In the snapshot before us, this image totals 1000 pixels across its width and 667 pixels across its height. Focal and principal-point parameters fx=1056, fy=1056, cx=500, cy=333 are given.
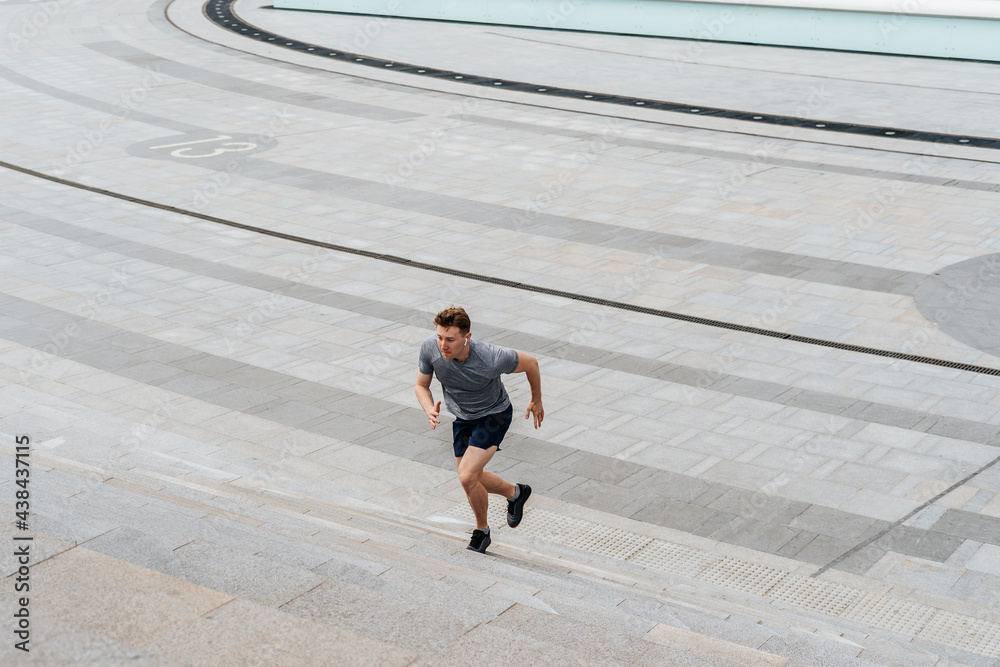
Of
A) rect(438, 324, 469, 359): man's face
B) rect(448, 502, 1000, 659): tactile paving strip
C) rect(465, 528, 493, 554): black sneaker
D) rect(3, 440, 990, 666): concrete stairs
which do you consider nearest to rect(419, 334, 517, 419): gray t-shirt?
rect(438, 324, 469, 359): man's face

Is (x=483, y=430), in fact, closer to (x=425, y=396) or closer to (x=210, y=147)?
(x=425, y=396)

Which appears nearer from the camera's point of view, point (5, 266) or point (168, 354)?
point (168, 354)

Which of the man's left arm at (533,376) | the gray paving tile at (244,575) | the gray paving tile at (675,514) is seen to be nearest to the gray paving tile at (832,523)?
the gray paving tile at (675,514)

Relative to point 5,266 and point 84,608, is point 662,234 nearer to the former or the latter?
point 5,266

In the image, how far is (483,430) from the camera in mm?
7203

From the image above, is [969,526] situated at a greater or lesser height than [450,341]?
lesser

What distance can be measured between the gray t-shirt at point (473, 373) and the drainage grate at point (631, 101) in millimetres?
15952

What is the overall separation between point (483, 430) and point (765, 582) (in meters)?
2.19

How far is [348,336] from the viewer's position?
11.7 meters

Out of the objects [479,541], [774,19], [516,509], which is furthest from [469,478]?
[774,19]

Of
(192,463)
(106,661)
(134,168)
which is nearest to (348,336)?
(192,463)

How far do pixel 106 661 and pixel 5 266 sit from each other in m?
10.7

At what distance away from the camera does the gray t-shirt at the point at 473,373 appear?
23.0 feet

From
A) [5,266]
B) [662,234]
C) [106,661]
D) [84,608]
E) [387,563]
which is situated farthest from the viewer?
[662,234]
